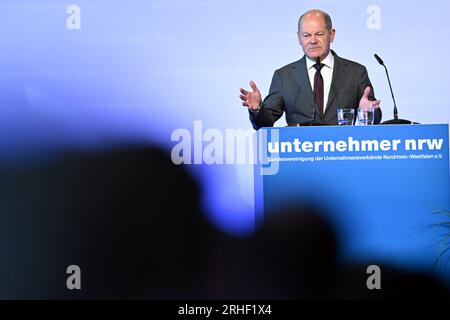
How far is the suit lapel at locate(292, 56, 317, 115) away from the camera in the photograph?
189 inches

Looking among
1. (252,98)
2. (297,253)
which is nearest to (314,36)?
(252,98)

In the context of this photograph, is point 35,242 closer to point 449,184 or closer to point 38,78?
point 38,78

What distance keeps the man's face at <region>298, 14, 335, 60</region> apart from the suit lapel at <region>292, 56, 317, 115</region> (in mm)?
80

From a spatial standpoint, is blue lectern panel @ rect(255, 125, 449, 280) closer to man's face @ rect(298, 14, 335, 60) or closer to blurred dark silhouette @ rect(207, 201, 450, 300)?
blurred dark silhouette @ rect(207, 201, 450, 300)

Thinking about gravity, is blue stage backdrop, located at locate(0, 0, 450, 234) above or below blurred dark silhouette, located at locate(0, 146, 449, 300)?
above

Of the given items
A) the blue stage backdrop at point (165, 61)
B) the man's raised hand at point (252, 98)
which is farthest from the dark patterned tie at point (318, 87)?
the man's raised hand at point (252, 98)

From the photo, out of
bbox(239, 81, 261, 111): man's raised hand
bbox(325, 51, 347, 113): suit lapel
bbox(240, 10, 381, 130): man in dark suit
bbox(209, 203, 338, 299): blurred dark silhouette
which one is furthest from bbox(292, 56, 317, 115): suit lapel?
bbox(209, 203, 338, 299): blurred dark silhouette

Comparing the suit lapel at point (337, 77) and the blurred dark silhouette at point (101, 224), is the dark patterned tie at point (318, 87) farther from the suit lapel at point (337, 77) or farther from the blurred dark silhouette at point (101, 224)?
the blurred dark silhouette at point (101, 224)

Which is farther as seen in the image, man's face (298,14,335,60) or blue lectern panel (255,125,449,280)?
man's face (298,14,335,60)

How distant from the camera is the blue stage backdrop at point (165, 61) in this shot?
4.94m

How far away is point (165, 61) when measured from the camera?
4984 mm

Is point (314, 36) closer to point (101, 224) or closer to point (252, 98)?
point (252, 98)

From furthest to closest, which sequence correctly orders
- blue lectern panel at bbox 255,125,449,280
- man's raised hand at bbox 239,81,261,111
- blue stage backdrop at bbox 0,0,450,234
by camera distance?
blue stage backdrop at bbox 0,0,450,234
man's raised hand at bbox 239,81,261,111
blue lectern panel at bbox 255,125,449,280

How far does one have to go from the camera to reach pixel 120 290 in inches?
187
